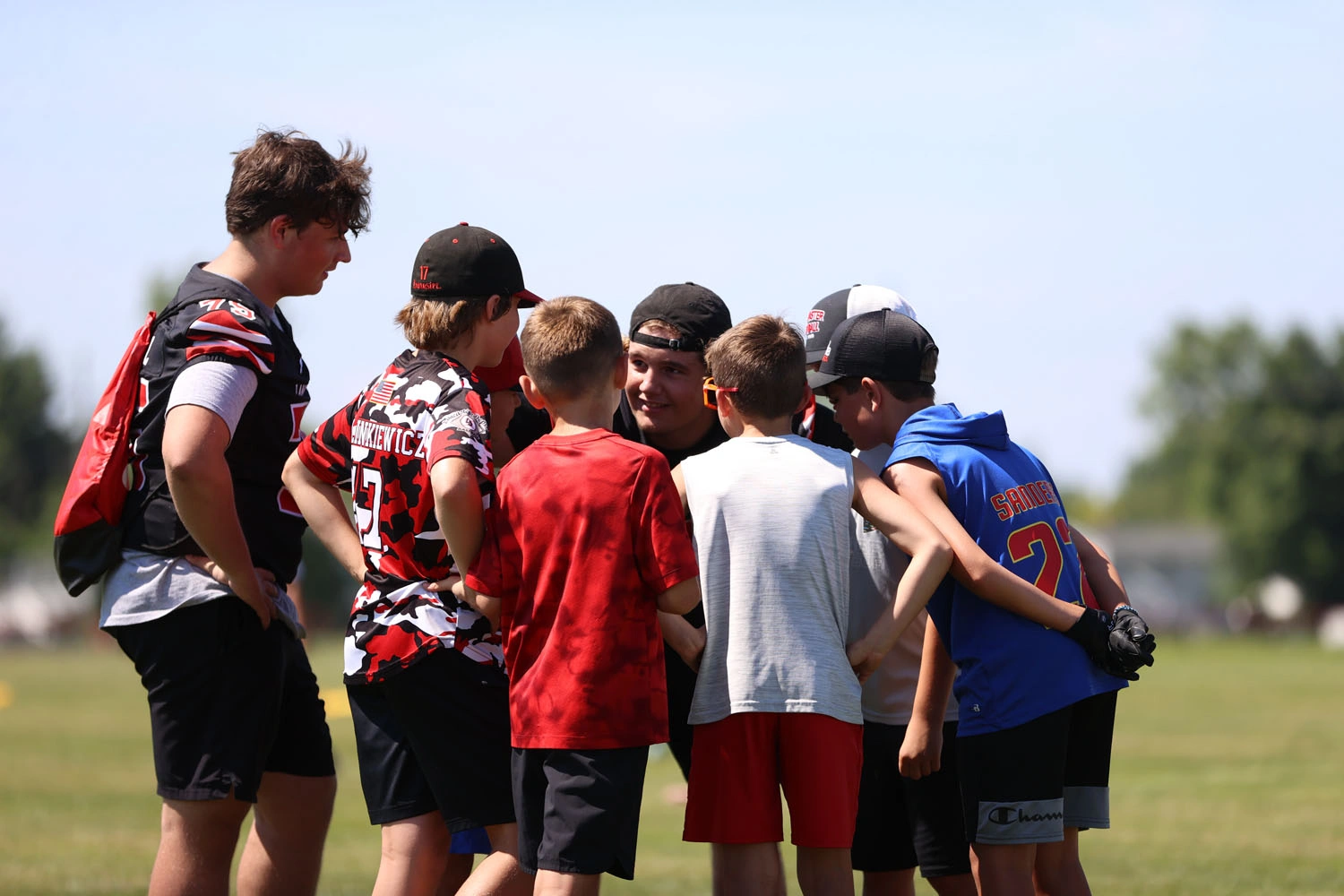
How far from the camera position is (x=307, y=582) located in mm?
68625

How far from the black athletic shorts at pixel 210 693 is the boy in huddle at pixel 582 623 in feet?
2.36

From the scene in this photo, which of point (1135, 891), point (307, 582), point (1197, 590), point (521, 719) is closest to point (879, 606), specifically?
point (521, 719)

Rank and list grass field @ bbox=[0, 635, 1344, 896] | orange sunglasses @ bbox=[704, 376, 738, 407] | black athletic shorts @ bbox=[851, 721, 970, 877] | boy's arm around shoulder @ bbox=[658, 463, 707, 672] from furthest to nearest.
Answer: grass field @ bbox=[0, 635, 1344, 896]
black athletic shorts @ bbox=[851, 721, 970, 877]
orange sunglasses @ bbox=[704, 376, 738, 407]
boy's arm around shoulder @ bbox=[658, 463, 707, 672]

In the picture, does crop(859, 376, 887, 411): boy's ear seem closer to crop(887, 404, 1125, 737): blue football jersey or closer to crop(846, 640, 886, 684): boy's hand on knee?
crop(887, 404, 1125, 737): blue football jersey

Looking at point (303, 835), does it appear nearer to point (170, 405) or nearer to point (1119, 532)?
point (170, 405)

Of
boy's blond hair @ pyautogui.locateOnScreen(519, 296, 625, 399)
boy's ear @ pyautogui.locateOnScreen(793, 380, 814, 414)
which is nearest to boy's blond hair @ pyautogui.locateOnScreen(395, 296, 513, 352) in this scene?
boy's blond hair @ pyautogui.locateOnScreen(519, 296, 625, 399)

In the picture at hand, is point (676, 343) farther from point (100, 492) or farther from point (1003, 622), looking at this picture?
point (100, 492)

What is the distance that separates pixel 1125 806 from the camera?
12.0 metres

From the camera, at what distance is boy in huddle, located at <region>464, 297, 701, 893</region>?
3.26m

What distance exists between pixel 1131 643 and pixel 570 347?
5.59 feet

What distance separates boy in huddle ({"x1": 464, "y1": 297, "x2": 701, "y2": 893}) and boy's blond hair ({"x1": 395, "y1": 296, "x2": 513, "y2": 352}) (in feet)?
0.97

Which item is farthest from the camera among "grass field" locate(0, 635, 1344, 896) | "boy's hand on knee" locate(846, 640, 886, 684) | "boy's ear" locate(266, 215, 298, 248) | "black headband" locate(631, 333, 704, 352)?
"grass field" locate(0, 635, 1344, 896)

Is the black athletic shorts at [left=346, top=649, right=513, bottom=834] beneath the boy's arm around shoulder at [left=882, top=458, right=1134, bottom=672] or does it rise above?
beneath

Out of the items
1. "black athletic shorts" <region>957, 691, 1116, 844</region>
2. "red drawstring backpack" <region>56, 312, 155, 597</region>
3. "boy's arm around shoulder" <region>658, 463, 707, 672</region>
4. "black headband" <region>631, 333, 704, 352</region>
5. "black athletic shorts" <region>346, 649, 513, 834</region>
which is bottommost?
"black athletic shorts" <region>957, 691, 1116, 844</region>
